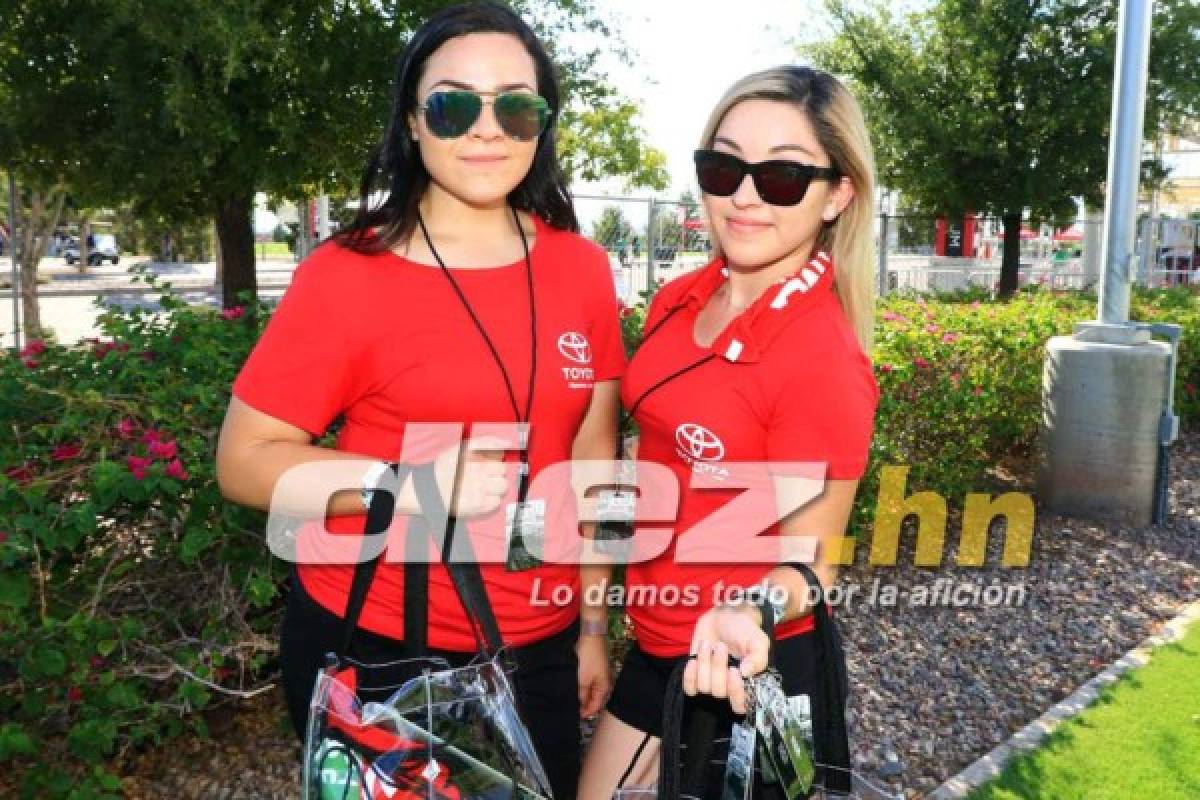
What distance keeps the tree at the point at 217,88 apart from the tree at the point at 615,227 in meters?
5.06

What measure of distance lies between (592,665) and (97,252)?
199ft

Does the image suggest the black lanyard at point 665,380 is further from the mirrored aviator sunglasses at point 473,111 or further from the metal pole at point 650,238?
the metal pole at point 650,238

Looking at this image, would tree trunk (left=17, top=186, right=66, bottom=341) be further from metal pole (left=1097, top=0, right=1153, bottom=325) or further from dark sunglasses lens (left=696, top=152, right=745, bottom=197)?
dark sunglasses lens (left=696, top=152, right=745, bottom=197)

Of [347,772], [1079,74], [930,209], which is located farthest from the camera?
[930,209]

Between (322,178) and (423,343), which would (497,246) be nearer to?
(423,343)

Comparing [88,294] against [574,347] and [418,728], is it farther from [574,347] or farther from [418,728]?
[418,728]

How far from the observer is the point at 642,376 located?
7.45 ft

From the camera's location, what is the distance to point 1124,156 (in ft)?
24.2

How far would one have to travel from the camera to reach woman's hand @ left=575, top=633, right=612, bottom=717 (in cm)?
242

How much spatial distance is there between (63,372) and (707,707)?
Answer: 2.94 meters

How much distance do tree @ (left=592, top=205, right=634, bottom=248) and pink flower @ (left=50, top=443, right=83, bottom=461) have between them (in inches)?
445

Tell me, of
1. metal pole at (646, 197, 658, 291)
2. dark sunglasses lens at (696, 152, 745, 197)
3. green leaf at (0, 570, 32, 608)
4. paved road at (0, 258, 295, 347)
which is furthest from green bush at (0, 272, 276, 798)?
paved road at (0, 258, 295, 347)

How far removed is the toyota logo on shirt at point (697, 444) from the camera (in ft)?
6.79

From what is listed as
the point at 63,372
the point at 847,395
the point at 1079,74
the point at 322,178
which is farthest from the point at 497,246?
the point at 1079,74
